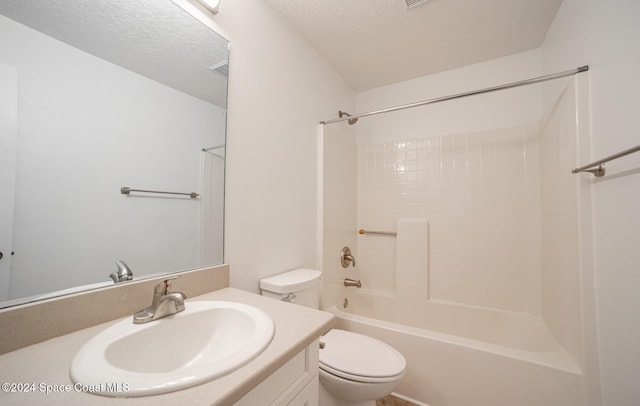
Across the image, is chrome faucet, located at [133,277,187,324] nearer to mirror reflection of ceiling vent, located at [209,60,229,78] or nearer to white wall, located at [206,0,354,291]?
white wall, located at [206,0,354,291]

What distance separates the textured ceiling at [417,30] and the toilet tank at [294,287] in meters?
1.55

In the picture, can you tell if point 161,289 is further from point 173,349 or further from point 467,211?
point 467,211

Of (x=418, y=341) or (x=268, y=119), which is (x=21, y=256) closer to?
(x=268, y=119)

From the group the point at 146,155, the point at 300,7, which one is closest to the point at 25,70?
the point at 146,155

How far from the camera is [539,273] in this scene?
5.40 feet

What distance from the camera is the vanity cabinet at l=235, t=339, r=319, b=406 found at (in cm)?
52

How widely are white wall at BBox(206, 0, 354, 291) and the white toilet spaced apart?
0.16m

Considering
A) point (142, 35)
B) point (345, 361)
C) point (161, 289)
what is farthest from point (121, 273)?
point (345, 361)

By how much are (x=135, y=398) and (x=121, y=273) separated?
1.59ft

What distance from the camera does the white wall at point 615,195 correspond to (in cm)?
78

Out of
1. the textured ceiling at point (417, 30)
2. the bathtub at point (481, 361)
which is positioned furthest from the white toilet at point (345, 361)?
the textured ceiling at point (417, 30)

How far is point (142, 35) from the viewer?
2.68 feet

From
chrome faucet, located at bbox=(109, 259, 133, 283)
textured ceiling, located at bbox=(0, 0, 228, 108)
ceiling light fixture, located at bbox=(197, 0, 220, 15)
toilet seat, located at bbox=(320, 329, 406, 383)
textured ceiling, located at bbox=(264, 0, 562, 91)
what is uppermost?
textured ceiling, located at bbox=(264, 0, 562, 91)

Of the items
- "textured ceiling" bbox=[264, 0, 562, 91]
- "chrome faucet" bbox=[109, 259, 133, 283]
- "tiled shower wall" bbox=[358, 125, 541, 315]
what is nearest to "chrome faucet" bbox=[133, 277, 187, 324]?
"chrome faucet" bbox=[109, 259, 133, 283]
